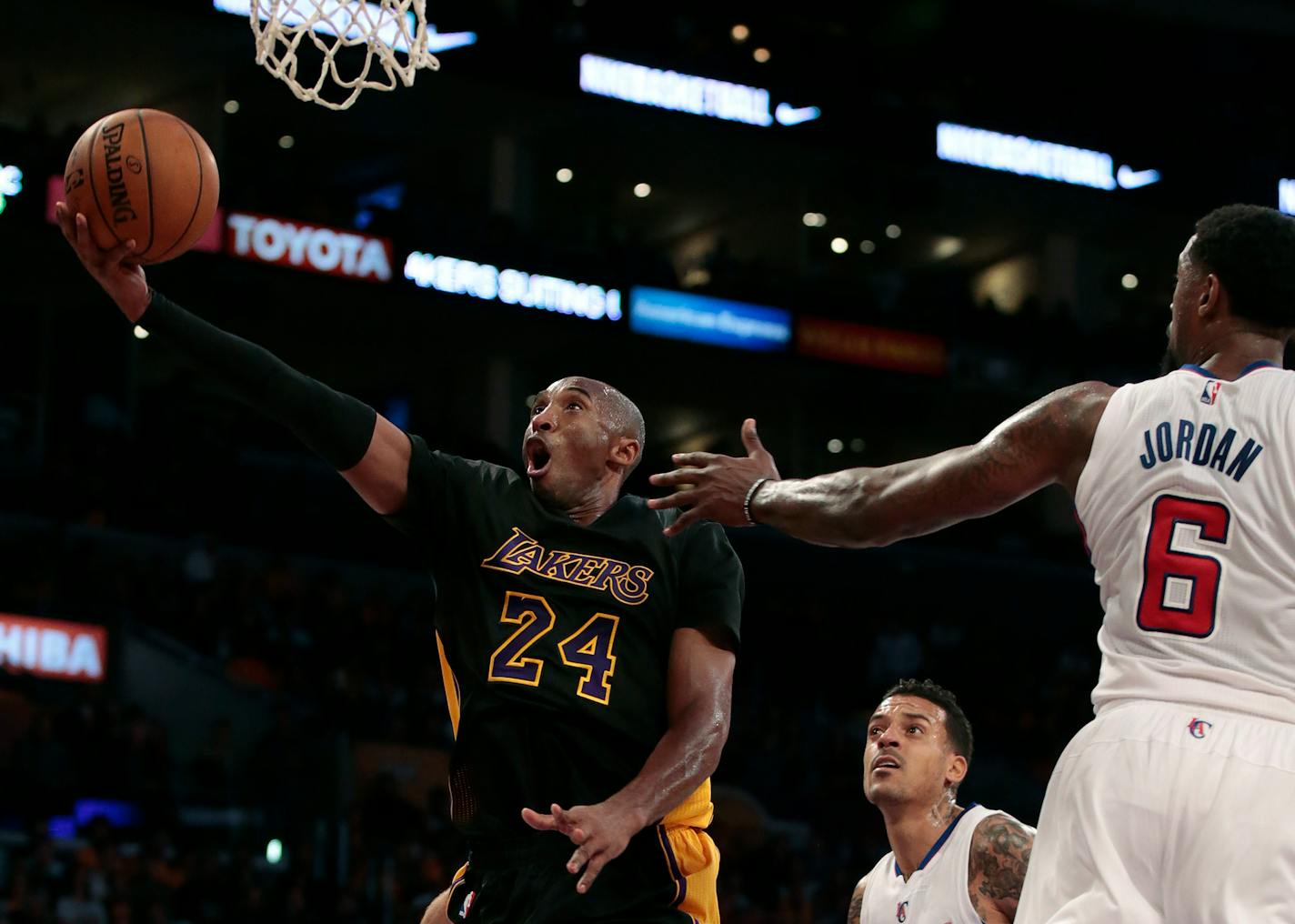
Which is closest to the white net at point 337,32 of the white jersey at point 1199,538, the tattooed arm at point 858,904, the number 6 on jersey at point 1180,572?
the white jersey at point 1199,538

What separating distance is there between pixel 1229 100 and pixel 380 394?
1723cm

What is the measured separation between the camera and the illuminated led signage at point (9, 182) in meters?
21.2

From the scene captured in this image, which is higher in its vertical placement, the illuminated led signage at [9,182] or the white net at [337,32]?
the illuminated led signage at [9,182]

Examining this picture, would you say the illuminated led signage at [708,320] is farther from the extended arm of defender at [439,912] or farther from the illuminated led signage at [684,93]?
the extended arm of defender at [439,912]

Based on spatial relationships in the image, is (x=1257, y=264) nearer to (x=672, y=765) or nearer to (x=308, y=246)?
(x=672, y=765)

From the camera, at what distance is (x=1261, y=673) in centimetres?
362

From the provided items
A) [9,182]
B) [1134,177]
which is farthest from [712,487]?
[1134,177]

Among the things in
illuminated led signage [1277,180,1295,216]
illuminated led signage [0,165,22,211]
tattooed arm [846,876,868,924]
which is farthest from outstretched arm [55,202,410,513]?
illuminated led signage [1277,180,1295,216]

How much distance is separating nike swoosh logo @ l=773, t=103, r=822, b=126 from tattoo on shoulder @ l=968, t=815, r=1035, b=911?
23.3 meters

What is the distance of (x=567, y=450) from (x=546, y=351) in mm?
22452

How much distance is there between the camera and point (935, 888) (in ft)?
20.4

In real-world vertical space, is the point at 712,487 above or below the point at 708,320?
below

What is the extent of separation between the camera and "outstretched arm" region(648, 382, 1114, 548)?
3889mm

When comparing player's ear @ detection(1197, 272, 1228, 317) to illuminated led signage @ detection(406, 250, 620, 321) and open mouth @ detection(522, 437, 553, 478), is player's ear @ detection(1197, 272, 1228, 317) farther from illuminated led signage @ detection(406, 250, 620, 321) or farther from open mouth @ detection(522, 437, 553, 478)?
illuminated led signage @ detection(406, 250, 620, 321)
